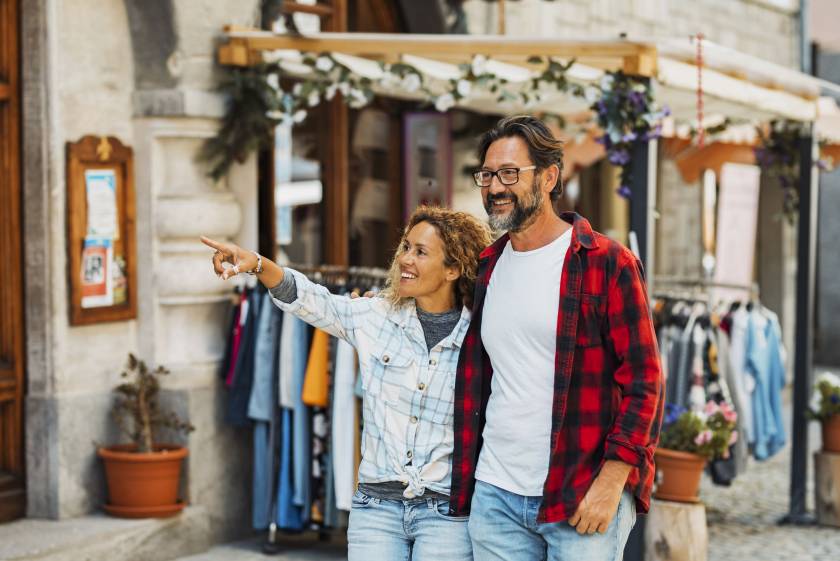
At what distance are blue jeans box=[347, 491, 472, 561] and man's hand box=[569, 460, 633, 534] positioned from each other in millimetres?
367

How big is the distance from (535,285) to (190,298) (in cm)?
350

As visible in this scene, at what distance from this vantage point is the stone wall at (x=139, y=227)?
6.37 m

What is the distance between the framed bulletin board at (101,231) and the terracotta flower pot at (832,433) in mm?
4261

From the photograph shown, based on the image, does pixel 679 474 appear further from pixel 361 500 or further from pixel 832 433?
pixel 361 500

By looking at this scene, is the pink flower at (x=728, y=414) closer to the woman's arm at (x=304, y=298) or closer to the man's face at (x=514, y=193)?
the woman's arm at (x=304, y=298)

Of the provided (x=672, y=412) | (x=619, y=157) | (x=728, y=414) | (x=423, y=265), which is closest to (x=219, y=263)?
(x=423, y=265)

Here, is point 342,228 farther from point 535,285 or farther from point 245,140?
point 535,285

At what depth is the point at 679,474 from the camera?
273 inches

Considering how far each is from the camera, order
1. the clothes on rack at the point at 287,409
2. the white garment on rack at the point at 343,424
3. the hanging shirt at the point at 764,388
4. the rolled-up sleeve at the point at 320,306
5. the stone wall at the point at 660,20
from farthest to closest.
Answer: the stone wall at the point at 660,20 → the hanging shirt at the point at 764,388 → the clothes on rack at the point at 287,409 → the white garment on rack at the point at 343,424 → the rolled-up sleeve at the point at 320,306

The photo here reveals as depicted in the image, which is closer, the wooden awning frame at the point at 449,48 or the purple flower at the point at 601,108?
the wooden awning frame at the point at 449,48

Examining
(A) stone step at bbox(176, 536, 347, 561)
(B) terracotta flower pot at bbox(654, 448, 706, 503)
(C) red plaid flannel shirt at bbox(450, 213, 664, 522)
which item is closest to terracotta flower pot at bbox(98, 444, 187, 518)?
(A) stone step at bbox(176, 536, 347, 561)

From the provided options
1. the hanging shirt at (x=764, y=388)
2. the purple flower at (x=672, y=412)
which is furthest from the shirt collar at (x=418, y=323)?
the hanging shirt at (x=764, y=388)

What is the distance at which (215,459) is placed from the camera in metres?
6.94

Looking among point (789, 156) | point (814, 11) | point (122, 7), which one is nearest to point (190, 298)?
point (122, 7)
